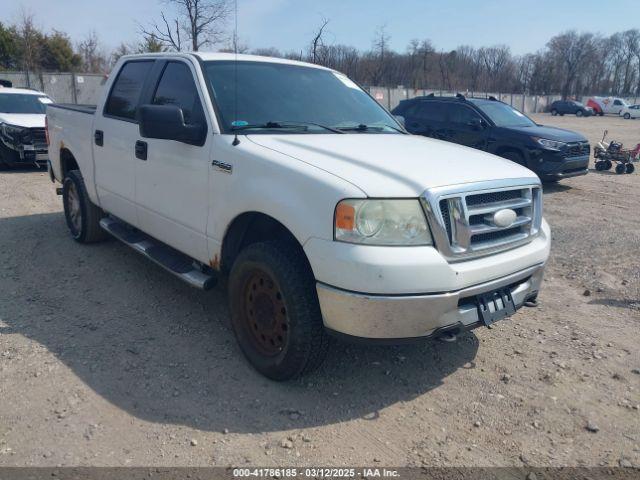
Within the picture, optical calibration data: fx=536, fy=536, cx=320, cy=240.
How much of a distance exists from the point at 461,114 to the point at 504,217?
872 cm

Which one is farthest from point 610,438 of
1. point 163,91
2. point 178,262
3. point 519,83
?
point 519,83

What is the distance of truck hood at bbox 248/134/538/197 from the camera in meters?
2.90

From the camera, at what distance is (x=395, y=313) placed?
9.17 feet

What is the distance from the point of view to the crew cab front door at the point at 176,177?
377cm

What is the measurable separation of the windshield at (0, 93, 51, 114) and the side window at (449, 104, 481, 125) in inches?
367

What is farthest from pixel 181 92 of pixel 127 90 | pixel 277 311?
pixel 277 311

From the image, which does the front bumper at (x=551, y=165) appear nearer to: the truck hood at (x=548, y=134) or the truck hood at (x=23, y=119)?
the truck hood at (x=548, y=134)

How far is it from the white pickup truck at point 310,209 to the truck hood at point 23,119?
312 inches

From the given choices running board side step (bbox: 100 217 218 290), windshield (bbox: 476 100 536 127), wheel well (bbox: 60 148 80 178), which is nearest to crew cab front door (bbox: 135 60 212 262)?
running board side step (bbox: 100 217 218 290)

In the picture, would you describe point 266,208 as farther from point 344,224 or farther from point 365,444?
point 365,444

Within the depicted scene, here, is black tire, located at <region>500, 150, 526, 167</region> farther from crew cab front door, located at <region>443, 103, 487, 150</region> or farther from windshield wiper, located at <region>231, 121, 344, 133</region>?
windshield wiper, located at <region>231, 121, 344, 133</region>

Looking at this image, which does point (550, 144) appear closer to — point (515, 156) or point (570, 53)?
point (515, 156)

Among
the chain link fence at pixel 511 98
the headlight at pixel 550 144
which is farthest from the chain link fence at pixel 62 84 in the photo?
the headlight at pixel 550 144

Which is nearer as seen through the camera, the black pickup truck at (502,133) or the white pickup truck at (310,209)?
the white pickup truck at (310,209)
